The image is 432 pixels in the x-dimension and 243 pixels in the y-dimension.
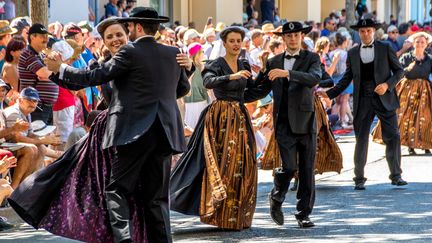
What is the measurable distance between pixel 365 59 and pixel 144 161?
16.5 feet

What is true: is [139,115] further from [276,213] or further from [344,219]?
[344,219]

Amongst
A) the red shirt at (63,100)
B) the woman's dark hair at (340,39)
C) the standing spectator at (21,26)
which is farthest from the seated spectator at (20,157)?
the woman's dark hair at (340,39)

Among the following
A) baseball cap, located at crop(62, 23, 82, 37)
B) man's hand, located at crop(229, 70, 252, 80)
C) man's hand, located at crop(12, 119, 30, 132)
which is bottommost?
man's hand, located at crop(12, 119, 30, 132)

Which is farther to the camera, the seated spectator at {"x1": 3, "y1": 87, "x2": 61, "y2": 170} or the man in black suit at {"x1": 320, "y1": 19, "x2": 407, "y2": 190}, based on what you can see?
the man in black suit at {"x1": 320, "y1": 19, "x2": 407, "y2": 190}

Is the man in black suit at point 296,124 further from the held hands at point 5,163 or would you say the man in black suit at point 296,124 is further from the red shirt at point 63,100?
the red shirt at point 63,100

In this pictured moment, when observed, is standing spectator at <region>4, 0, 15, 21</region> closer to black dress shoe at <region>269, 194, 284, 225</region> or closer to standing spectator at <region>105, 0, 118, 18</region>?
standing spectator at <region>105, 0, 118, 18</region>

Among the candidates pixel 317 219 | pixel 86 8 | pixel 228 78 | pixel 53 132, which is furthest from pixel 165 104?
pixel 86 8

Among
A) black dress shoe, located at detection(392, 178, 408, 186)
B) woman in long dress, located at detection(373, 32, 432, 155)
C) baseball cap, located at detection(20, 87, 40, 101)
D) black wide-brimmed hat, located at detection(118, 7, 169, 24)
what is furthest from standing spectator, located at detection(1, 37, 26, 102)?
woman in long dress, located at detection(373, 32, 432, 155)

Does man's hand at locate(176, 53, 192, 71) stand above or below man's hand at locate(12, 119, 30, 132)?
above

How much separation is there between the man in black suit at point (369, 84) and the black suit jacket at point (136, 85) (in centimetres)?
446

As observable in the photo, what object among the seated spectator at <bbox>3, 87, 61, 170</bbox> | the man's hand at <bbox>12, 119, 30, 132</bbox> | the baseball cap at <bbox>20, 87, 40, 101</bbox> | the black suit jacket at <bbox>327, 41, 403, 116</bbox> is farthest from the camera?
the black suit jacket at <bbox>327, 41, 403, 116</bbox>

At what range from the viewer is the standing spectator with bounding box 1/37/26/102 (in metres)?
13.1

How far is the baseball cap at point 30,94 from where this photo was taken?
11.7 meters

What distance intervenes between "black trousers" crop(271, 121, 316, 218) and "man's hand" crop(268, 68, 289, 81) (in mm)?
589
